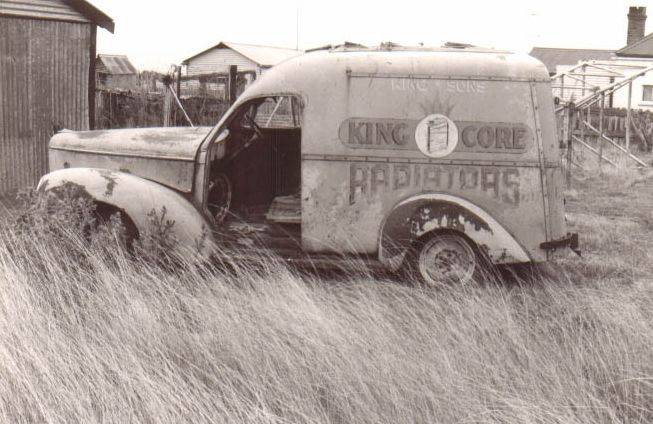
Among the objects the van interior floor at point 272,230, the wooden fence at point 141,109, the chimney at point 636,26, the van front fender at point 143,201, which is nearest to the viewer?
the van front fender at point 143,201

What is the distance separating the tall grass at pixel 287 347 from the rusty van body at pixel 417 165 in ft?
1.56

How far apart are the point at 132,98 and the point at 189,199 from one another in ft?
35.5

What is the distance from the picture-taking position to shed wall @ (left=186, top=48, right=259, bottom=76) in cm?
4562

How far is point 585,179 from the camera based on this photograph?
16906mm

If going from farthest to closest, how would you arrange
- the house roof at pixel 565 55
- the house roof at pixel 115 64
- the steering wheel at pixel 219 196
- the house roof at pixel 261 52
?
the house roof at pixel 565 55 < the house roof at pixel 115 64 < the house roof at pixel 261 52 < the steering wheel at pixel 219 196

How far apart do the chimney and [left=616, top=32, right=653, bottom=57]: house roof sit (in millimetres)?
1823

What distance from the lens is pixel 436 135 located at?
22.7 feet

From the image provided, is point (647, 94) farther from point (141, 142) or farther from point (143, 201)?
point (143, 201)

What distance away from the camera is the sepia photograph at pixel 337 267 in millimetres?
4293

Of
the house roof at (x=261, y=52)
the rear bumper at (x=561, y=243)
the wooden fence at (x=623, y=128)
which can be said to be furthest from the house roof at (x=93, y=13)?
the house roof at (x=261, y=52)

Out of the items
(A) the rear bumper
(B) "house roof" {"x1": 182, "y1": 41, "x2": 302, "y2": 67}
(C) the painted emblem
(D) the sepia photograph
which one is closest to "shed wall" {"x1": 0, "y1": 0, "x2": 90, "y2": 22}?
(D) the sepia photograph

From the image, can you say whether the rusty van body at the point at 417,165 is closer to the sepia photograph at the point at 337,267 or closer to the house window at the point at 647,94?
the sepia photograph at the point at 337,267

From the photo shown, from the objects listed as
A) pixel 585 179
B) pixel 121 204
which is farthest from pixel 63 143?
pixel 585 179

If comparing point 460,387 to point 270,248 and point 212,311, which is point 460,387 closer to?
point 212,311
